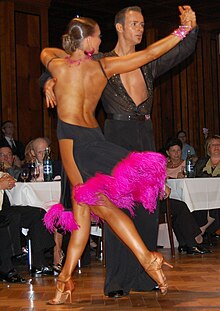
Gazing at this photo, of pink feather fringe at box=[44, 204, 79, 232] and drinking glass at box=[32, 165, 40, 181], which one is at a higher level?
drinking glass at box=[32, 165, 40, 181]

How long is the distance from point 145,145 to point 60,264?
1663mm

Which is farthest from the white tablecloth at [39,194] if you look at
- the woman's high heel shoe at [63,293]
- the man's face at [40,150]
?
the woman's high heel shoe at [63,293]

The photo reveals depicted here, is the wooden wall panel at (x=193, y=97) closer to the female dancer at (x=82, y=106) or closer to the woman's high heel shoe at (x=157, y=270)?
the female dancer at (x=82, y=106)

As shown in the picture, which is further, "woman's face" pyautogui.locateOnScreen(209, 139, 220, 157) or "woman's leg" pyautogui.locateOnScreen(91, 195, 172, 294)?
"woman's face" pyautogui.locateOnScreen(209, 139, 220, 157)

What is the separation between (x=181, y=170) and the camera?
6.67 metres

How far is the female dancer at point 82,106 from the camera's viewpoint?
340 centimetres

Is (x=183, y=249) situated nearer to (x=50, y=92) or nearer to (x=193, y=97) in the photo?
(x=50, y=92)

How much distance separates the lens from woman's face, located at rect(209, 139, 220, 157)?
656 cm

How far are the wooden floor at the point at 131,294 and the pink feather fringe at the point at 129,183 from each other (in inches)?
19.2

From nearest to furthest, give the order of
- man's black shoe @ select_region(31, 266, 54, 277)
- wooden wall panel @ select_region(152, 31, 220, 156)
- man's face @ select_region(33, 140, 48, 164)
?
man's black shoe @ select_region(31, 266, 54, 277) < man's face @ select_region(33, 140, 48, 164) < wooden wall panel @ select_region(152, 31, 220, 156)

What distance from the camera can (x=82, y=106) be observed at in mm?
3445

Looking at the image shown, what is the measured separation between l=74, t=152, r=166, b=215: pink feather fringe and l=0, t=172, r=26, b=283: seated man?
4.88 feet

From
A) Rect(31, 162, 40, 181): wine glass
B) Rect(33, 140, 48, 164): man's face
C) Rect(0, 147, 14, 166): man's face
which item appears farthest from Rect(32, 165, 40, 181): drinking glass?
Rect(0, 147, 14, 166): man's face

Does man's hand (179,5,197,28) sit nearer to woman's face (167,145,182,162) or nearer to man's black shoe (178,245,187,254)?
man's black shoe (178,245,187,254)
